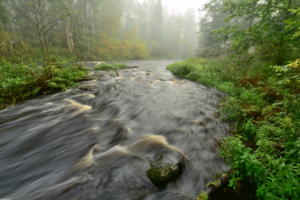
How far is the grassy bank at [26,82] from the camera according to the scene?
16.3ft

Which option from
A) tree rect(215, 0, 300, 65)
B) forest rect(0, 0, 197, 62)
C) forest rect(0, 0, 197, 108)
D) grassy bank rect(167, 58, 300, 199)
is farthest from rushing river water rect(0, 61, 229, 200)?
forest rect(0, 0, 197, 62)

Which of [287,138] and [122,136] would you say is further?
[122,136]

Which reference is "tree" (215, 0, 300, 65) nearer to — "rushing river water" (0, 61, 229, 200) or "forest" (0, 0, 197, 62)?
"rushing river water" (0, 61, 229, 200)

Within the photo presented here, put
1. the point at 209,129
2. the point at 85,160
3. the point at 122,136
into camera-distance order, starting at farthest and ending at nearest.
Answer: the point at 209,129
the point at 122,136
the point at 85,160

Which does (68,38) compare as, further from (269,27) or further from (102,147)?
(269,27)

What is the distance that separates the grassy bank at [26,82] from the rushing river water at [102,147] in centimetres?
42

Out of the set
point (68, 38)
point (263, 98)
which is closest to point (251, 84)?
point (263, 98)

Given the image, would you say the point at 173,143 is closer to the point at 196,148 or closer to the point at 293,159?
the point at 196,148

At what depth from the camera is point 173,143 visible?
11.7ft

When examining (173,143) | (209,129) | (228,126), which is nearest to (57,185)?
(173,143)

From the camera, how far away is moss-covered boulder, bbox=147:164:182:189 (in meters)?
2.36

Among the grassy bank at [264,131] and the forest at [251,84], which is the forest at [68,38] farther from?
the grassy bank at [264,131]

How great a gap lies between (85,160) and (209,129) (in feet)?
11.3

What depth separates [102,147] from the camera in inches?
129
